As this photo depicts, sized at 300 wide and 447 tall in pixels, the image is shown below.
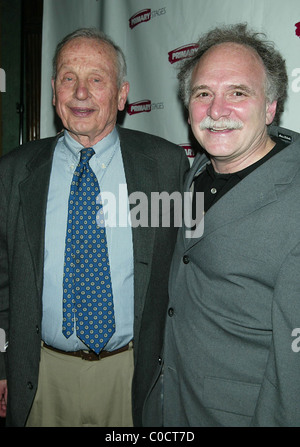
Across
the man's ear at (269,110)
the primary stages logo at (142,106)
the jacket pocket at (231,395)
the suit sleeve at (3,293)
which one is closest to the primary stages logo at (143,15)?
the primary stages logo at (142,106)

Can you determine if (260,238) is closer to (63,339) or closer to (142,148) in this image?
(142,148)

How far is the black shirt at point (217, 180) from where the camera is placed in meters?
1.38

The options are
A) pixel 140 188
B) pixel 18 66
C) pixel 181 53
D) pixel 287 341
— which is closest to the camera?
pixel 287 341

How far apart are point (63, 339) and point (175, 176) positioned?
2.80 ft

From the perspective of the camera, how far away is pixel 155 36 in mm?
2395

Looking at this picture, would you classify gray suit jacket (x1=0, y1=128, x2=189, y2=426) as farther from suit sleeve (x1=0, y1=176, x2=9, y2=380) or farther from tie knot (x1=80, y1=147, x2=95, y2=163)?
tie knot (x1=80, y1=147, x2=95, y2=163)

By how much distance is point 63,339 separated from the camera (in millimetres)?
1519

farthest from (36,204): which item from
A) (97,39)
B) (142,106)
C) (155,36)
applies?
(155,36)

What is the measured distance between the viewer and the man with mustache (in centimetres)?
110

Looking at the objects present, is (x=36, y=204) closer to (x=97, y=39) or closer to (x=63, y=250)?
(x=63, y=250)

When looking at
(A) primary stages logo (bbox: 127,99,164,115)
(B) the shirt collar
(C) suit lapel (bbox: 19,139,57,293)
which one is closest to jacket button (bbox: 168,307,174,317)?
(C) suit lapel (bbox: 19,139,57,293)

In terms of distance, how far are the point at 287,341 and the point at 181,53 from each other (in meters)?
1.86

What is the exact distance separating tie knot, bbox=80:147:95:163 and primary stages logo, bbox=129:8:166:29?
131cm
